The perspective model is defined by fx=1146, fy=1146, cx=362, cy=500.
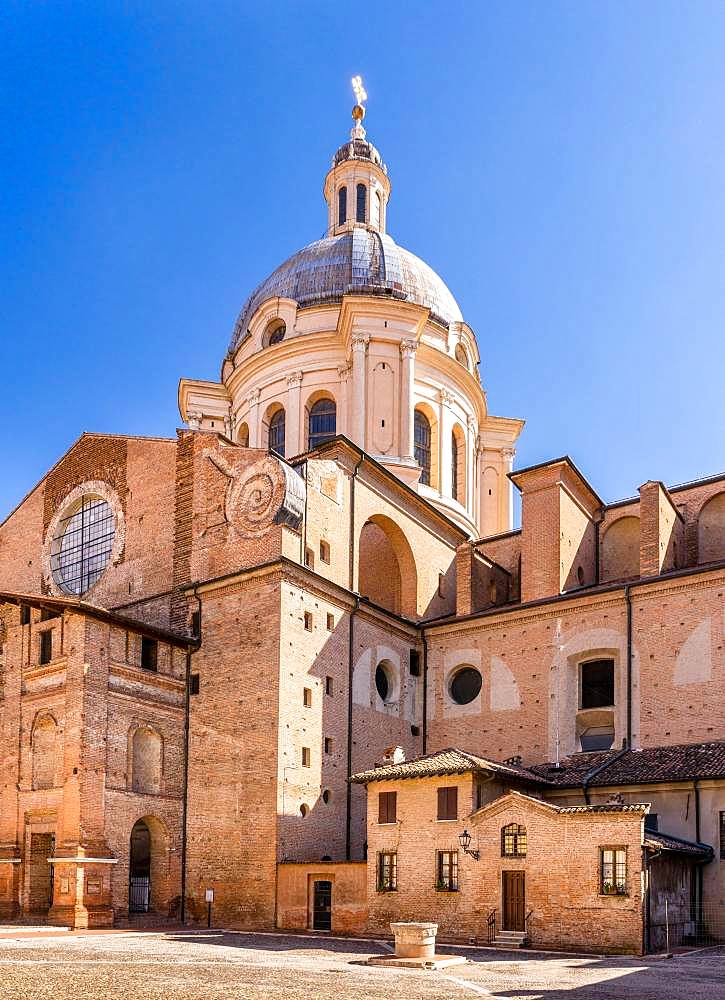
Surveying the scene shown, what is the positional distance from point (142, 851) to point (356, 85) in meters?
38.5

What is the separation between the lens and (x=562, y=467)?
1379 inches

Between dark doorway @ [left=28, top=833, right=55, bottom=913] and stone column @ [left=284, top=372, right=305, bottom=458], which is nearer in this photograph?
dark doorway @ [left=28, top=833, right=55, bottom=913]

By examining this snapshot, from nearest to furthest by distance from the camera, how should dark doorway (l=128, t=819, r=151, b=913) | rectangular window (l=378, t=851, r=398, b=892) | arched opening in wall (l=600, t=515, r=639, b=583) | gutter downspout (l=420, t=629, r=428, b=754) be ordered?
rectangular window (l=378, t=851, r=398, b=892) → dark doorway (l=128, t=819, r=151, b=913) → gutter downspout (l=420, t=629, r=428, b=754) → arched opening in wall (l=600, t=515, r=639, b=583)

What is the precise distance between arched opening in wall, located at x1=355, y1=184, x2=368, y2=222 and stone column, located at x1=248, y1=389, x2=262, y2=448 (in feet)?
35.6

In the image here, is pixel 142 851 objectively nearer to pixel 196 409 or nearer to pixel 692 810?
pixel 692 810

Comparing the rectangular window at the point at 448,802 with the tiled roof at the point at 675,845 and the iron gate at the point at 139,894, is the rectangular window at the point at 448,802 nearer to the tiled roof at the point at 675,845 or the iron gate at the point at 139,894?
the tiled roof at the point at 675,845

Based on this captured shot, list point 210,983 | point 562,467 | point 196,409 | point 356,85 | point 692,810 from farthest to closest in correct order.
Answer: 1. point 356,85
2. point 196,409
3. point 562,467
4. point 692,810
5. point 210,983

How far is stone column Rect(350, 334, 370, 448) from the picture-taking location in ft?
138

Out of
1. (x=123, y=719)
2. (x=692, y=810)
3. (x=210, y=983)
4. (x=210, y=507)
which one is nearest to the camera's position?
(x=210, y=983)

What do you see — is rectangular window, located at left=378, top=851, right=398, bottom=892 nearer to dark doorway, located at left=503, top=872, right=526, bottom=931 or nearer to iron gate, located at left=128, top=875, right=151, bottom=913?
dark doorway, located at left=503, top=872, right=526, bottom=931

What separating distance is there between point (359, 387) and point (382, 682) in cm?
1286

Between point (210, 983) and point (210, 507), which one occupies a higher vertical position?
point (210, 507)

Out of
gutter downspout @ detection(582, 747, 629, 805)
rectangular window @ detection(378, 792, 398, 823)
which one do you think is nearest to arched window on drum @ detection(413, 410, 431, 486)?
gutter downspout @ detection(582, 747, 629, 805)

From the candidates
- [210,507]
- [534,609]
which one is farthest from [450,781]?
[210,507]
